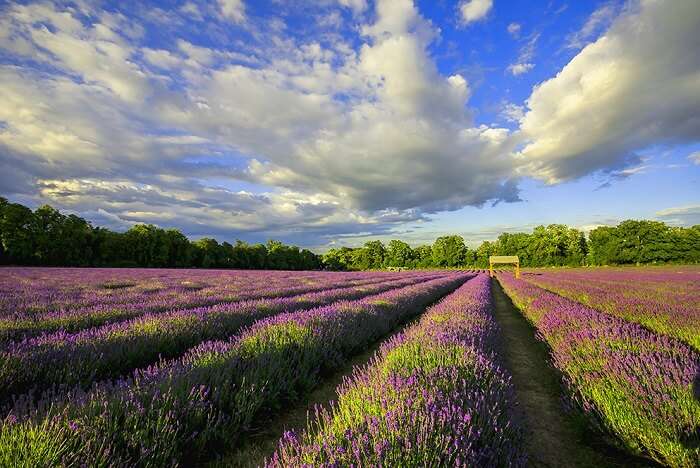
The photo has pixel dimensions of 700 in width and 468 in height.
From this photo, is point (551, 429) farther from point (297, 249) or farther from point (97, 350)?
point (297, 249)

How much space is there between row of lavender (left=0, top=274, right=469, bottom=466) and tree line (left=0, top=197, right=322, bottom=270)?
4210 cm

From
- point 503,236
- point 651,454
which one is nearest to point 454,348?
point 651,454

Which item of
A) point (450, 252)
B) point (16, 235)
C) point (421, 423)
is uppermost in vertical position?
point (16, 235)

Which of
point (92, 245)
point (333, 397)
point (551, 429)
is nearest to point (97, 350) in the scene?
point (333, 397)

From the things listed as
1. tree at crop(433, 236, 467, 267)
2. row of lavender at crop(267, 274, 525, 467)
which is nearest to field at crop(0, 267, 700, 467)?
row of lavender at crop(267, 274, 525, 467)

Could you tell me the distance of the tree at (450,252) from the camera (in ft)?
251

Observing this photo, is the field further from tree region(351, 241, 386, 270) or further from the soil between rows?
tree region(351, 241, 386, 270)

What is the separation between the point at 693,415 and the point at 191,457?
3488 millimetres

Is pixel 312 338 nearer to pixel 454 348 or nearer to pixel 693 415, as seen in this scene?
pixel 454 348

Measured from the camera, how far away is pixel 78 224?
38156 mm

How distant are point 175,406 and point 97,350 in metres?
1.96

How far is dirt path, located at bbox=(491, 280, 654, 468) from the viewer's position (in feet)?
8.09

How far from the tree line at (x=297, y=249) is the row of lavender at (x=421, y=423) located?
4419 cm

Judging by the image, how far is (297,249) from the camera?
2729 inches
